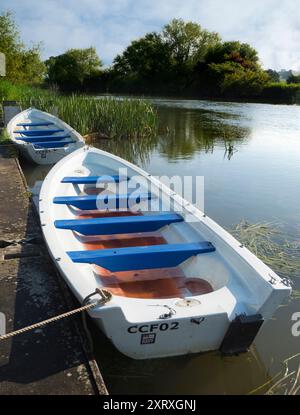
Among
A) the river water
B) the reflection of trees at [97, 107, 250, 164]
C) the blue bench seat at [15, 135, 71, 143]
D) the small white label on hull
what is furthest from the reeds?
the reflection of trees at [97, 107, 250, 164]

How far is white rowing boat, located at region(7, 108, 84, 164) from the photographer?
686cm

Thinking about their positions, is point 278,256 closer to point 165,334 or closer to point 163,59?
point 165,334

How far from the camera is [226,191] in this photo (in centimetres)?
620

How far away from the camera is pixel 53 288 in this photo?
2.62 m

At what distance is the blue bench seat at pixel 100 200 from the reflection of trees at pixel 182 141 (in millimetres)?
4597

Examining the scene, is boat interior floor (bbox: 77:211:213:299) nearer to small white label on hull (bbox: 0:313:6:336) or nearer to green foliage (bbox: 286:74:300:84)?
small white label on hull (bbox: 0:313:6:336)

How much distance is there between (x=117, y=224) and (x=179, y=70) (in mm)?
45605

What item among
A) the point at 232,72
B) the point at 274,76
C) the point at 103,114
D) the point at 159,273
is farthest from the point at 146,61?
the point at 159,273

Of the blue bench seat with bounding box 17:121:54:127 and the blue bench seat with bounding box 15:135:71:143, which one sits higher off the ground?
the blue bench seat with bounding box 17:121:54:127

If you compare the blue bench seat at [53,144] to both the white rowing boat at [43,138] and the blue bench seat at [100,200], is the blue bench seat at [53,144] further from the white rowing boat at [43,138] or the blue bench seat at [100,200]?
the blue bench seat at [100,200]

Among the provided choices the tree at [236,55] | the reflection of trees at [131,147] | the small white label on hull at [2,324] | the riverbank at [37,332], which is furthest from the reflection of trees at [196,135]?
the tree at [236,55]

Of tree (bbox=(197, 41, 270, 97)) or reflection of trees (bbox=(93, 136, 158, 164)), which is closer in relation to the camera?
reflection of trees (bbox=(93, 136, 158, 164))
